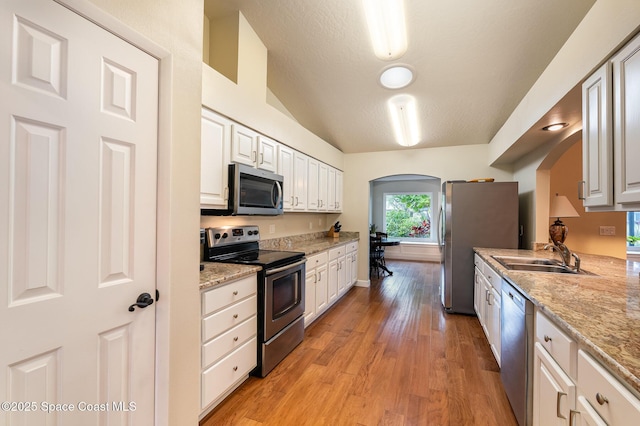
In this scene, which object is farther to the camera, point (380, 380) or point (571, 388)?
point (380, 380)

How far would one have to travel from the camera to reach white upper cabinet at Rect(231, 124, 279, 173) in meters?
2.44

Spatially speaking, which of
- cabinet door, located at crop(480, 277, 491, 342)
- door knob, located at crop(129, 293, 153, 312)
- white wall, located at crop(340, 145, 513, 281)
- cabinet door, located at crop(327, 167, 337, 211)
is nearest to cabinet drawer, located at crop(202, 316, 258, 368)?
door knob, located at crop(129, 293, 153, 312)

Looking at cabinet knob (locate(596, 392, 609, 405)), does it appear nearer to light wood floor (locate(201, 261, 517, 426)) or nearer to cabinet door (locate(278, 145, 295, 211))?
light wood floor (locate(201, 261, 517, 426))

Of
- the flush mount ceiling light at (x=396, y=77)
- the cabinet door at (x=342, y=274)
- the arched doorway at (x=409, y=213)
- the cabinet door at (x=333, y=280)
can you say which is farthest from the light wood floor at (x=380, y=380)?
the arched doorway at (x=409, y=213)

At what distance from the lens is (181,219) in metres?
1.45

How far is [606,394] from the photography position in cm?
89

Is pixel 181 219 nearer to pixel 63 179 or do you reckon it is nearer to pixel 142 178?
pixel 142 178

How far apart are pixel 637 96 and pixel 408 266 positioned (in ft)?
21.0

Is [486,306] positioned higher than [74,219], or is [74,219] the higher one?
[74,219]

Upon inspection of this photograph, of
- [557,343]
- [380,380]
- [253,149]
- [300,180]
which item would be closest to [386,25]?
[253,149]

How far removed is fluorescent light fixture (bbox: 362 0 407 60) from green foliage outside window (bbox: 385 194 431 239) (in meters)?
6.17

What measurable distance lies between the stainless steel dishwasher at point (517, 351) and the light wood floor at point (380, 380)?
0.21 metres

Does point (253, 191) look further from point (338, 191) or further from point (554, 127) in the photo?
point (554, 127)

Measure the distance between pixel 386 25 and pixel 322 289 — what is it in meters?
2.84
